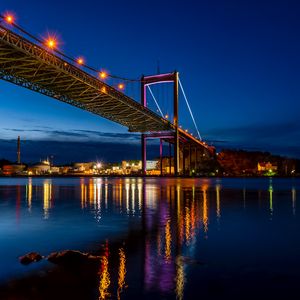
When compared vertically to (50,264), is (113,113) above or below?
above

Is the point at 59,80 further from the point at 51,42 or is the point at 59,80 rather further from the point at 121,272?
the point at 121,272

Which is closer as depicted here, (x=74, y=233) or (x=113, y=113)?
(x=74, y=233)

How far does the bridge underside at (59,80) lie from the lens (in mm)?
28703

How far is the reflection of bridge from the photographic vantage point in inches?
1146

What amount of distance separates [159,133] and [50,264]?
6505cm

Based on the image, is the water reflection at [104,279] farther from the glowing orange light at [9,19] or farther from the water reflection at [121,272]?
the glowing orange light at [9,19]

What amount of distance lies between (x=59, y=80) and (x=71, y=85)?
1993 millimetres

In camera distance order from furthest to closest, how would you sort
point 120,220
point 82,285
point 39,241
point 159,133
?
point 159,133
point 120,220
point 39,241
point 82,285

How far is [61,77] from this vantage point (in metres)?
37.1

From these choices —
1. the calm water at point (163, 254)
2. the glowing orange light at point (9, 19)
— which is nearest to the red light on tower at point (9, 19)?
the glowing orange light at point (9, 19)

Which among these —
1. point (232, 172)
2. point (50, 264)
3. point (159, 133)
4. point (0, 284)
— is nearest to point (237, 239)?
point (50, 264)

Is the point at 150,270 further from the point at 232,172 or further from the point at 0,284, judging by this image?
the point at 232,172

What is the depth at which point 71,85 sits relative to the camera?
4016 centimetres

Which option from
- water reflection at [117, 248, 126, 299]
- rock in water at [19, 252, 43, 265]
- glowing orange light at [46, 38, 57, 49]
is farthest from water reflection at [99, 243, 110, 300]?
glowing orange light at [46, 38, 57, 49]
